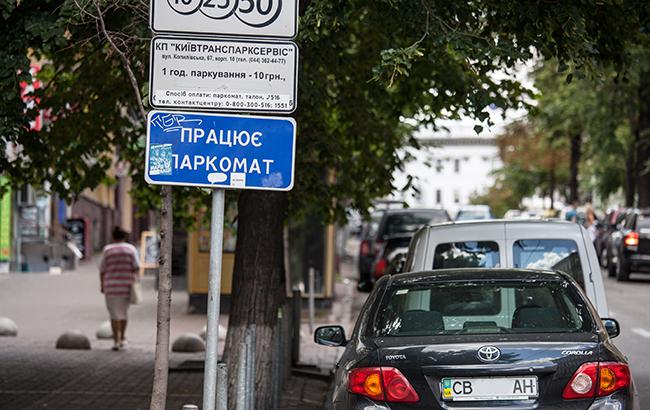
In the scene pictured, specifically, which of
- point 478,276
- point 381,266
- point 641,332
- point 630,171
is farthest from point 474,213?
point 478,276

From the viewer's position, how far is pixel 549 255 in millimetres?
11367

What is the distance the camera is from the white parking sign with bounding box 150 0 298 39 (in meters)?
7.11

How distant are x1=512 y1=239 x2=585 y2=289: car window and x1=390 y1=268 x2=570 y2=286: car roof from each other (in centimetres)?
316

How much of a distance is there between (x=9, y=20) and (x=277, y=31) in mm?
3869

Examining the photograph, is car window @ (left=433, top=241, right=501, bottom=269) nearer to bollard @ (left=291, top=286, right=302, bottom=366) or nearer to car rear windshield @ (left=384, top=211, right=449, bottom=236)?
bollard @ (left=291, top=286, right=302, bottom=366)

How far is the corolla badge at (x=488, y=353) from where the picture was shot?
695 cm

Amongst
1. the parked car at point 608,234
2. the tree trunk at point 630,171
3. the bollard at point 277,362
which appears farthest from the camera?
the tree trunk at point 630,171

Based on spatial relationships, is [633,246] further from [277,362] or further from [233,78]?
[233,78]

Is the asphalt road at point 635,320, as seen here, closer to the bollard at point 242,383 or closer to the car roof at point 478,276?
the car roof at point 478,276

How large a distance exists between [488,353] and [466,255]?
463cm

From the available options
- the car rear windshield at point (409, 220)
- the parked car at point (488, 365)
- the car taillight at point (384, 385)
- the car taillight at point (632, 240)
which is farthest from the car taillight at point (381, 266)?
the car taillight at point (384, 385)

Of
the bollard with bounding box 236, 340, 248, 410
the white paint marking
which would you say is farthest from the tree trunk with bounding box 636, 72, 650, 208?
the bollard with bounding box 236, 340, 248, 410

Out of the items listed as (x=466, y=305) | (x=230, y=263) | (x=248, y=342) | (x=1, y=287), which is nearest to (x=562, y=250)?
(x=466, y=305)

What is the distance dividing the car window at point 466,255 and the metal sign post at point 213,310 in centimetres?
488
